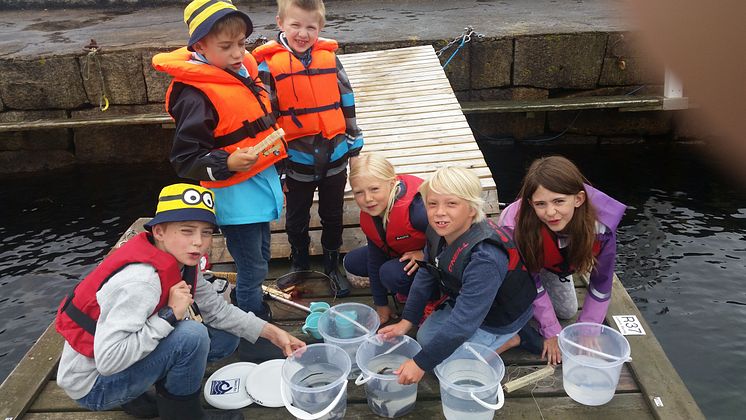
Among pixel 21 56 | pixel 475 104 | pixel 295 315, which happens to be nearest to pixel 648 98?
pixel 475 104

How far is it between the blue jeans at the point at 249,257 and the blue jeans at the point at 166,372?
701mm

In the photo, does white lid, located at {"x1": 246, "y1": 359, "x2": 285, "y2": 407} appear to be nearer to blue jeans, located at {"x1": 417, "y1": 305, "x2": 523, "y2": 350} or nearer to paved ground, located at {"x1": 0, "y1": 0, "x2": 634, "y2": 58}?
blue jeans, located at {"x1": 417, "y1": 305, "x2": 523, "y2": 350}

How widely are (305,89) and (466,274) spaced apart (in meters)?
1.62

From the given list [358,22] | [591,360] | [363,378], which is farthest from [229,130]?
[358,22]

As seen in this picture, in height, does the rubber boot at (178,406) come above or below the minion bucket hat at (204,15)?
below

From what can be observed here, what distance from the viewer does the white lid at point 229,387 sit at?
9.40 ft

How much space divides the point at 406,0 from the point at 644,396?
1014cm

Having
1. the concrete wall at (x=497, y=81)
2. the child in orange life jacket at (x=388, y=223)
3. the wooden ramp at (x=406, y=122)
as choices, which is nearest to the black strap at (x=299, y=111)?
the child in orange life jacket at (x=388, y=223)

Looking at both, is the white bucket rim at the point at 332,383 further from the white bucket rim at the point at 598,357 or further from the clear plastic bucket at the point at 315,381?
the white bucket rim at the point at 598,357

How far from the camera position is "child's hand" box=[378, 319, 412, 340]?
9.78ft

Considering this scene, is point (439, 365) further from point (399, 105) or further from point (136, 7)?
point (136, 7)

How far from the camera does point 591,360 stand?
284cm

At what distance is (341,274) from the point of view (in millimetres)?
4035

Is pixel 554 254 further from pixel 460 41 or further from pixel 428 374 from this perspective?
pixel 460 41
